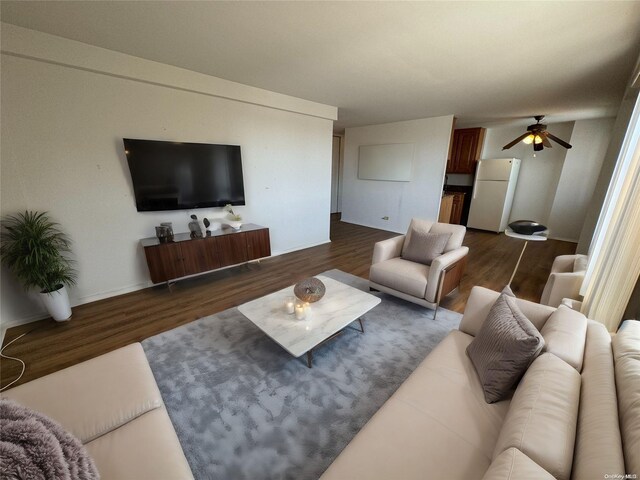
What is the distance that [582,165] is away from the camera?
15.7 feet

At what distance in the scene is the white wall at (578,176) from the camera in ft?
15.2

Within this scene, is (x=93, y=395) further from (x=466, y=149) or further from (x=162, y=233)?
(x=466, y=149)

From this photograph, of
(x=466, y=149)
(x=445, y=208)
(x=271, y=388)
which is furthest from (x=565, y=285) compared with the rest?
(x=466, y=149)

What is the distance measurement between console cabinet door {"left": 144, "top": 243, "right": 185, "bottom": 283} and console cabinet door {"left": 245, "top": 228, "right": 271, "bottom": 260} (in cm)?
84

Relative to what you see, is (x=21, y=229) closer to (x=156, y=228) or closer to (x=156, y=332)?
(x=156, y=228)

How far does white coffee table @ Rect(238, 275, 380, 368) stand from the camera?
163 centimetres

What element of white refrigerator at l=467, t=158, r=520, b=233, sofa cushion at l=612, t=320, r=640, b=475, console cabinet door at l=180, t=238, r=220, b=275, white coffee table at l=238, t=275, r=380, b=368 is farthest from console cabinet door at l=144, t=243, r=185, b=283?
white refrigerator at l=467, t=158, r=520, b=233

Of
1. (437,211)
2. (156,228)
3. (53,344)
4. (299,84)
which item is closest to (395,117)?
(437,211)

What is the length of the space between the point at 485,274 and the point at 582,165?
3687 millimetres

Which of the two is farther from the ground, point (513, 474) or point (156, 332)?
point (513, 474)

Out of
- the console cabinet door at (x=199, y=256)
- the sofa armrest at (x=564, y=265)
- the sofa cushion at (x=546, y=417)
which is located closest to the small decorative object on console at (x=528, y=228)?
the sofa armrest at (x=564, y=265)

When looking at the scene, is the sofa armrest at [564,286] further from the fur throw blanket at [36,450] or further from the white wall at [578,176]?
the white wall at [578,176]

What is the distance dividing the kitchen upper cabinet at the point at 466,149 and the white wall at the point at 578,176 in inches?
62.4

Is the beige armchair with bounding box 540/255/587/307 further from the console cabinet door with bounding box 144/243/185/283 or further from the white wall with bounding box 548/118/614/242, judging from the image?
the white wall with bounding box 548/118/614/242
